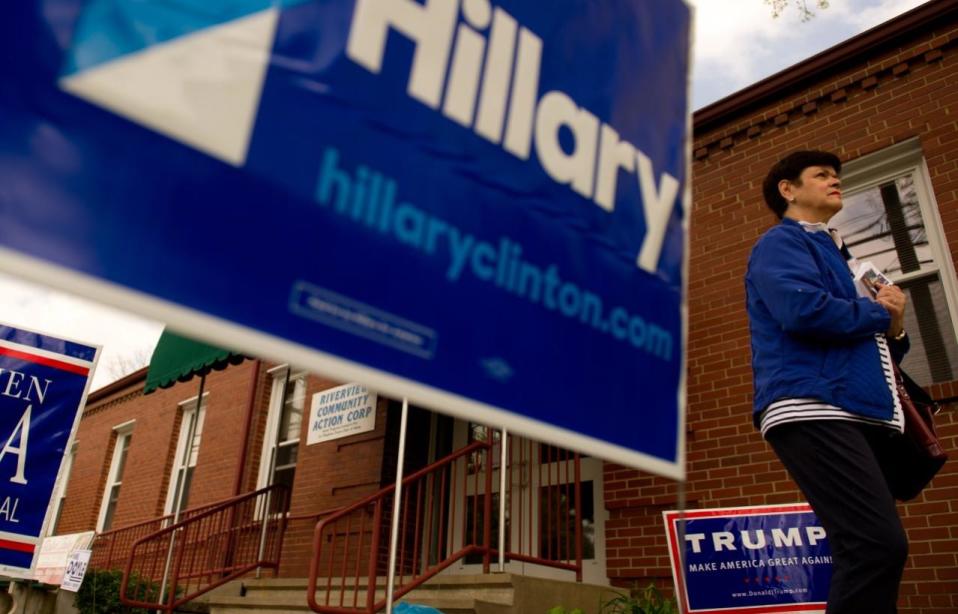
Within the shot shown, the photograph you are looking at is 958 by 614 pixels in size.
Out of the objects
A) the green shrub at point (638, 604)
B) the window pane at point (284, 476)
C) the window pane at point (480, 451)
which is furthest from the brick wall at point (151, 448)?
the green shrub at point (638, 604)

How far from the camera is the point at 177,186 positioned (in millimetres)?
986

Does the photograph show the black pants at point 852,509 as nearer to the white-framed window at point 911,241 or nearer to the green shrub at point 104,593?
the white-framed window at point 911,241

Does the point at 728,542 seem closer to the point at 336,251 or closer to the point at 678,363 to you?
the point at 678,363

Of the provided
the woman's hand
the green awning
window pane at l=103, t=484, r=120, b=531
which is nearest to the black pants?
the woman's hand

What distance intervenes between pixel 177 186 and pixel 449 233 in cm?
45

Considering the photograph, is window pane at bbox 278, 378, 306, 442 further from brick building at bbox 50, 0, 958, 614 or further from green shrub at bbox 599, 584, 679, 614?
green shrub at bbox 599, 584, 679, 614

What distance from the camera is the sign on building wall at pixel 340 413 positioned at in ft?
26.7

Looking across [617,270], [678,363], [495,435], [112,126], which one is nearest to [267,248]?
[112,126]

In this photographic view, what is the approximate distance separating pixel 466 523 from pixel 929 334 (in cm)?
433

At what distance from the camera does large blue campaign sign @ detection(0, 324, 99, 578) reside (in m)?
4.49

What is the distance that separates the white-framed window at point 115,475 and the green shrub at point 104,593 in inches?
159

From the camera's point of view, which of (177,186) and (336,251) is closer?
(177,186)

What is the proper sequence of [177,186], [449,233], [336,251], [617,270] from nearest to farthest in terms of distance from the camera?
[177,186], [336,251], [449,233], [617,270]

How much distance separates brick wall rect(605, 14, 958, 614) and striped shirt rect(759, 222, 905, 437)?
2984 millimetres
